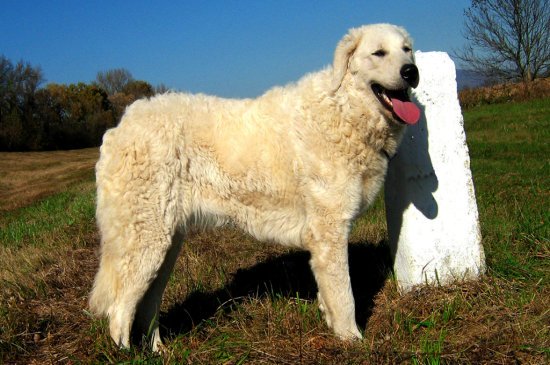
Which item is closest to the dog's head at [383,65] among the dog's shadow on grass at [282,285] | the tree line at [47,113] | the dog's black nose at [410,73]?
the dog's black nose at [410,73]

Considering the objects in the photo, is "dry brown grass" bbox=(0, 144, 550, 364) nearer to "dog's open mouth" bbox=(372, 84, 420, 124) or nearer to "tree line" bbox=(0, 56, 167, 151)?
"dog's open mouth" bbox=(372, 84, 420, 124)

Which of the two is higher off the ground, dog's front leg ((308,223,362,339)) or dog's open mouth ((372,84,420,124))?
dog's open mouth ((372,84,420,124))

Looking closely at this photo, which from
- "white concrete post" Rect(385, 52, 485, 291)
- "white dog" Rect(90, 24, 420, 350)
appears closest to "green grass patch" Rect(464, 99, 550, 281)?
"white concrete post" Rect(385, 52, 485, 291)

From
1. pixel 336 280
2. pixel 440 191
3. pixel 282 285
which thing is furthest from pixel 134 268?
pixel 440 191

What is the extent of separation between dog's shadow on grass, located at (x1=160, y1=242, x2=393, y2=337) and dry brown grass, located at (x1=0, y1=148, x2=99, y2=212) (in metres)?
16.2

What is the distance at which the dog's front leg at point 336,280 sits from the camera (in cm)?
354

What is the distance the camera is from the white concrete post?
4.02m

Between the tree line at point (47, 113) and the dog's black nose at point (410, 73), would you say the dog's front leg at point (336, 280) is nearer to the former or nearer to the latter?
the dog's black nose at point (410, 73)

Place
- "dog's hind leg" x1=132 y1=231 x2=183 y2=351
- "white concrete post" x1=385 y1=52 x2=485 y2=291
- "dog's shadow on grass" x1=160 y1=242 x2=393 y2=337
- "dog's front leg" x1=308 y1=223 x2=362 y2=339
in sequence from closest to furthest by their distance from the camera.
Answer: "dog's front leg" x1=308 y1=223 x2=362 y2=339
"dog's hind leg" x1=132 y1=231 x2=183 y2=351
"white concrete post" x1=385 y1=52 x2=485 y2=291
"dog's shadow on grass" x1=160 y1=242 x2=393 y2=337

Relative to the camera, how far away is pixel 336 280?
3.55 meters

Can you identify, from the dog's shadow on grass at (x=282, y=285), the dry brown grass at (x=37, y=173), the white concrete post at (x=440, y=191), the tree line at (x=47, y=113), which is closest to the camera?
the white concrete post at (x=440, y=191)

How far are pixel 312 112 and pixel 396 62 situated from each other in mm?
666

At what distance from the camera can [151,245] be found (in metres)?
3.51

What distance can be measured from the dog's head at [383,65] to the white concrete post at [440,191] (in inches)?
17.7
